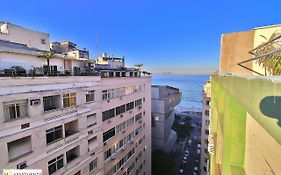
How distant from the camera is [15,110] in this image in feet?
32.3

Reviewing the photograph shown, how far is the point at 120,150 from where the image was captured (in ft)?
69.1

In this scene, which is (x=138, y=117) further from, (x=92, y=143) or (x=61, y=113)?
(x=61, y=113)

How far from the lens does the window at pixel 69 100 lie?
12.8 m

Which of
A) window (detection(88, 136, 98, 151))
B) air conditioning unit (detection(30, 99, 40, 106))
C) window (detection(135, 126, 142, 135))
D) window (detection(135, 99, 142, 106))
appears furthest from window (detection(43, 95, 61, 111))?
window (detection(135, 126, 142, 135))

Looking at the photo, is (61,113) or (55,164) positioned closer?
(55,164)

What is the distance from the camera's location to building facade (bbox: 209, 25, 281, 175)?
1314mm

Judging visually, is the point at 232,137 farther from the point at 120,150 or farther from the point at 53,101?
the point at 120,150

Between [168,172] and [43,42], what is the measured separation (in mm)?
31289

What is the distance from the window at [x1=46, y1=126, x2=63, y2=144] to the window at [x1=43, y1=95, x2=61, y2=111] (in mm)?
1449

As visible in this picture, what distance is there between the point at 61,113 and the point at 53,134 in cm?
147

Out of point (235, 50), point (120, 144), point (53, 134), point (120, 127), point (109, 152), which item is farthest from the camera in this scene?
point (120, 144)

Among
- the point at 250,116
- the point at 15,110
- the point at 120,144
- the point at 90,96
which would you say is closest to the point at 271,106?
the point at 250,116

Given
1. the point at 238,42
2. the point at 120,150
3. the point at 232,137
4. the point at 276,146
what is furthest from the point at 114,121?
the point at 276,146

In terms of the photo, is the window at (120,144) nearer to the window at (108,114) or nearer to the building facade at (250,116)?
the window at (108,114)
